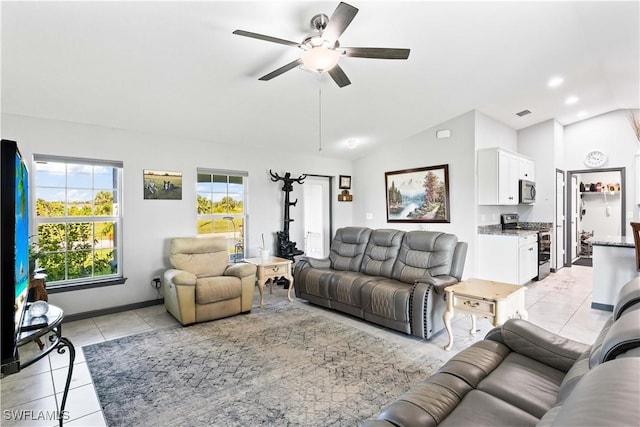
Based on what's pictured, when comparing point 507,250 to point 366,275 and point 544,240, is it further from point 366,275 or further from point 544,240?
point 366,275

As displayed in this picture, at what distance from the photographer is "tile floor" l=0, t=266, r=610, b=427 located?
222cm

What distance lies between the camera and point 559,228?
6.63 meters

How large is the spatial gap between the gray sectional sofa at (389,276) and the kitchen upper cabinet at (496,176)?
200 cm

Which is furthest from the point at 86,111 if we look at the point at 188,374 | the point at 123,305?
the point at 188,374

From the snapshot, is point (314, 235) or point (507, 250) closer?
point (507, 250)

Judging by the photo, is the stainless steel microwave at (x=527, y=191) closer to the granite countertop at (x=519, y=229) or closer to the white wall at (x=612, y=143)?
the granite countertop at (x=519, y=229)

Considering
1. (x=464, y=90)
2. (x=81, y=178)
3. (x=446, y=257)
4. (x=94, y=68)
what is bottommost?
(x=446, y=257)

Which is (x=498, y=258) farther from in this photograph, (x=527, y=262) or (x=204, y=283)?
(x=204, y=283)

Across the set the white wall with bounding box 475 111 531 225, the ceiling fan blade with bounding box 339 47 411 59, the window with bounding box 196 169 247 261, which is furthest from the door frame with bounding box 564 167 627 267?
the window with bounding box 196 169 247 261

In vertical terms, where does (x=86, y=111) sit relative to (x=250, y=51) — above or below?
below

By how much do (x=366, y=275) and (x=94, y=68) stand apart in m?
3.55

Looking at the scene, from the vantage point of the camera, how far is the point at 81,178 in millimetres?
4090

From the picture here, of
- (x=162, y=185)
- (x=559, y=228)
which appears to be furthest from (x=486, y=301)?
(x=559, y=228)

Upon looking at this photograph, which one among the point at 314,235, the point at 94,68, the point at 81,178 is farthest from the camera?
the point at 314,235
